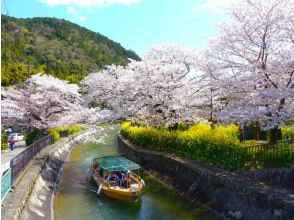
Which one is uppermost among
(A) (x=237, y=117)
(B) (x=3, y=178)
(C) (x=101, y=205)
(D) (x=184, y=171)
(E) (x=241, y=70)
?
(E) (x=241, y=70)

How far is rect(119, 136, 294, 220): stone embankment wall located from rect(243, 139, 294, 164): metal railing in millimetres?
1392

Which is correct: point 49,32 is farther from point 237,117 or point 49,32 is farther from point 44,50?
point 237,117

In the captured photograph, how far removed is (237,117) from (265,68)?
2.95 metres

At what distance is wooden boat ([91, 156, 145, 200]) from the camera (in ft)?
73.8

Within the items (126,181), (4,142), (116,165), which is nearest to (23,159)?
(116,165)

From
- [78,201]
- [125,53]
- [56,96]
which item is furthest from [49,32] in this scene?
[78,201]

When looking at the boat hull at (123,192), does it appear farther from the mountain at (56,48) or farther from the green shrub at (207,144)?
the mountain at (56,48)

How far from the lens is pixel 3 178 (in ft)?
51.4

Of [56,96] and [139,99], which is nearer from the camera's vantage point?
[139,99]

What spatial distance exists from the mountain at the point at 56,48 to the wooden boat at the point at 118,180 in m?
77.9

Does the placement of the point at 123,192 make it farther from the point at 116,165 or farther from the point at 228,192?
the point at 228,192

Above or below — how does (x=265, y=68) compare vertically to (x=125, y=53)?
below

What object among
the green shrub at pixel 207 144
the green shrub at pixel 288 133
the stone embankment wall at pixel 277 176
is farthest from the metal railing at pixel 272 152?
the green shrub at pixel 288 133

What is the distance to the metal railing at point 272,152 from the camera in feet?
59.4
